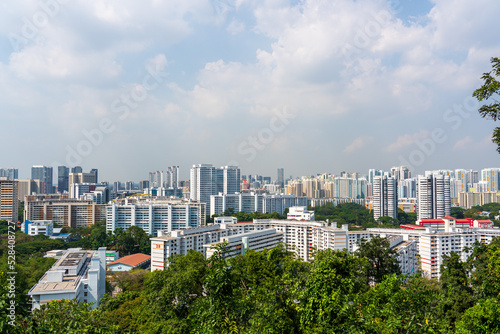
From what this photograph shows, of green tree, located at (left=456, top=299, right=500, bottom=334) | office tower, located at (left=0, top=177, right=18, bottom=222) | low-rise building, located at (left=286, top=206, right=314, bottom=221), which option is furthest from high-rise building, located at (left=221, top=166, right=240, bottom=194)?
green tree, located at (left=456, top=299, right=500, bottom=334)

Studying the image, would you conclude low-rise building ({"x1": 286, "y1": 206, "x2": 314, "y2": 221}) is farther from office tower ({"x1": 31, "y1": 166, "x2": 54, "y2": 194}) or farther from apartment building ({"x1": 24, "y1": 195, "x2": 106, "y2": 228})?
office tower ({"x1": 31, "y1": 166, "x2": 54, "y2": 194})

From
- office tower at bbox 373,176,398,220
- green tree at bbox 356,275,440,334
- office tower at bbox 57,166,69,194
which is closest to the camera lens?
green tree at bbox 356,275,440,334

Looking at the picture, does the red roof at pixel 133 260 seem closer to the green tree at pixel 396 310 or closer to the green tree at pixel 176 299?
the green tree at pixel 176 299

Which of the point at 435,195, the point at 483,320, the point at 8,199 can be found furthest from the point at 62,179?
the point at 483,320

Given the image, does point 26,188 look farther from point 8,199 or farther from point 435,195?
point 435,195

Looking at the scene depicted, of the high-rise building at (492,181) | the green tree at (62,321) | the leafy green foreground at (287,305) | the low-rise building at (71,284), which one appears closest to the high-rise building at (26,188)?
the low-rise building at (71,284)

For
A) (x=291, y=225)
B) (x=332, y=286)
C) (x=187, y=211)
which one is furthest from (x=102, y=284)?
(x=187, y=211)
